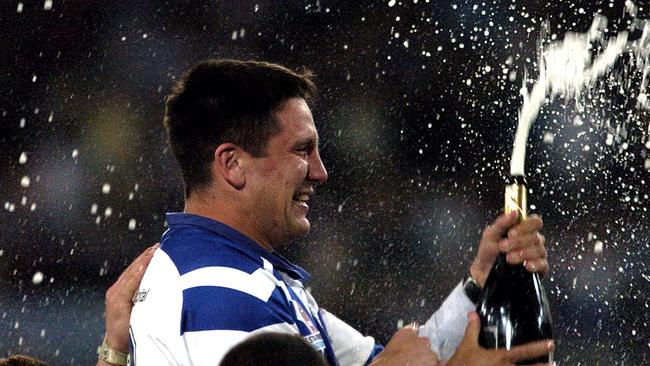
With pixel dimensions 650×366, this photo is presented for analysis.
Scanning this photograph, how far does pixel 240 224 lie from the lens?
4.99 feet

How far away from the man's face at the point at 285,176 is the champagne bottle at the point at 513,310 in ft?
1.17

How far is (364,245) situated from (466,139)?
28.2 inches

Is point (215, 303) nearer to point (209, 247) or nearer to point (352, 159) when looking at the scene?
point (209, 247)

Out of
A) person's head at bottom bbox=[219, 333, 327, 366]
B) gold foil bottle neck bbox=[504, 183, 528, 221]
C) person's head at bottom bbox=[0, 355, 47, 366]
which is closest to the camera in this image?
person's head at bottom bbox=[219, 333, 327, 366]

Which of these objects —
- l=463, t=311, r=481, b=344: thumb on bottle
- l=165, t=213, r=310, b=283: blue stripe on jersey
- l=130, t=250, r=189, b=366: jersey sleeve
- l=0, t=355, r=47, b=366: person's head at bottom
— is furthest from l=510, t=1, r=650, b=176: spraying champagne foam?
l=463, t=311, r=481, b=344: thumb on bottle

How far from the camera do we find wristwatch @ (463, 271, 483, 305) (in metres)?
1.47

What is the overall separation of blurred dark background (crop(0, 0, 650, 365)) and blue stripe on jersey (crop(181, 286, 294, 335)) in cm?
342

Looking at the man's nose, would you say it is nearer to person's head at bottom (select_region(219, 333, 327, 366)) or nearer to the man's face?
the man's face

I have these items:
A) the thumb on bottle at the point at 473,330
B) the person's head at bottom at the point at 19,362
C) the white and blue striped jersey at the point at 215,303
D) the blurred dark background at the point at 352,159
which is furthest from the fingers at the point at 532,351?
the blurred dark background at the point at 352,159

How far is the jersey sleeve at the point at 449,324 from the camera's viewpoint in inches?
58.5

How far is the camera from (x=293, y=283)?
5.07 feet

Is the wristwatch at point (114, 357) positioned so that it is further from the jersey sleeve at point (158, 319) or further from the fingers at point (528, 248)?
the fingers at point (528, 248)

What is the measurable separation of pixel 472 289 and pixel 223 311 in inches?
15.4

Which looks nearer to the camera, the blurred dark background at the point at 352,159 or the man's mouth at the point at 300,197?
the man's mouth at the point at 300,197
